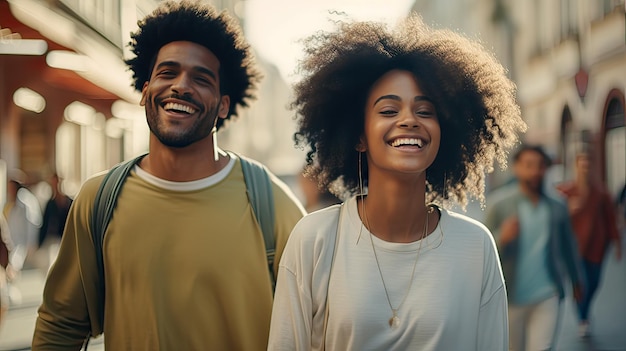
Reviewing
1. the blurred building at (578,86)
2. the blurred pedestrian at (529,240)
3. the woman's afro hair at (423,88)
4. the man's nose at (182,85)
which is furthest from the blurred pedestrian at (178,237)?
the blurred building at (578,86)

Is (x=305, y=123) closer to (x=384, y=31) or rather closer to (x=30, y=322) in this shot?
(x=384, y=31)

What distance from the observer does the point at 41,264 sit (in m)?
10.9

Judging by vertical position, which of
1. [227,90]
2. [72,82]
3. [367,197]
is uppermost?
[72,82]

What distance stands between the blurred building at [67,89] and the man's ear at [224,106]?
530 centimetres

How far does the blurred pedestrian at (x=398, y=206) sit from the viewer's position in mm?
2617

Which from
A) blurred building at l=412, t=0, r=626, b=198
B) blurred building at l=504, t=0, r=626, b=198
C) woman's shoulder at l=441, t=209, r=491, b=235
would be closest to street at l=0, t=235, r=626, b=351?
blurred building at l=412, t=0, r=626, b=198

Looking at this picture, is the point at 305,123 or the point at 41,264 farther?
the point at 41,264

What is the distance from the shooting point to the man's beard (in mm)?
3184

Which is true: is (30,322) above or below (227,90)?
below

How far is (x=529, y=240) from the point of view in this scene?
5879 millimetres

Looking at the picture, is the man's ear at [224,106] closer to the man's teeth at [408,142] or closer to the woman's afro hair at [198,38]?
the woman's afro hair at [198,38]

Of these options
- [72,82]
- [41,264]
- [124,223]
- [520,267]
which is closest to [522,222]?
[520,267]

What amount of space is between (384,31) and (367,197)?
2.04ft

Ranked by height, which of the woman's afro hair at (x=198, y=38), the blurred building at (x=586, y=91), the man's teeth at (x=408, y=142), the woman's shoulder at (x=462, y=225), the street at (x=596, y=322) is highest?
the blurred building at (x=586, y=91)
